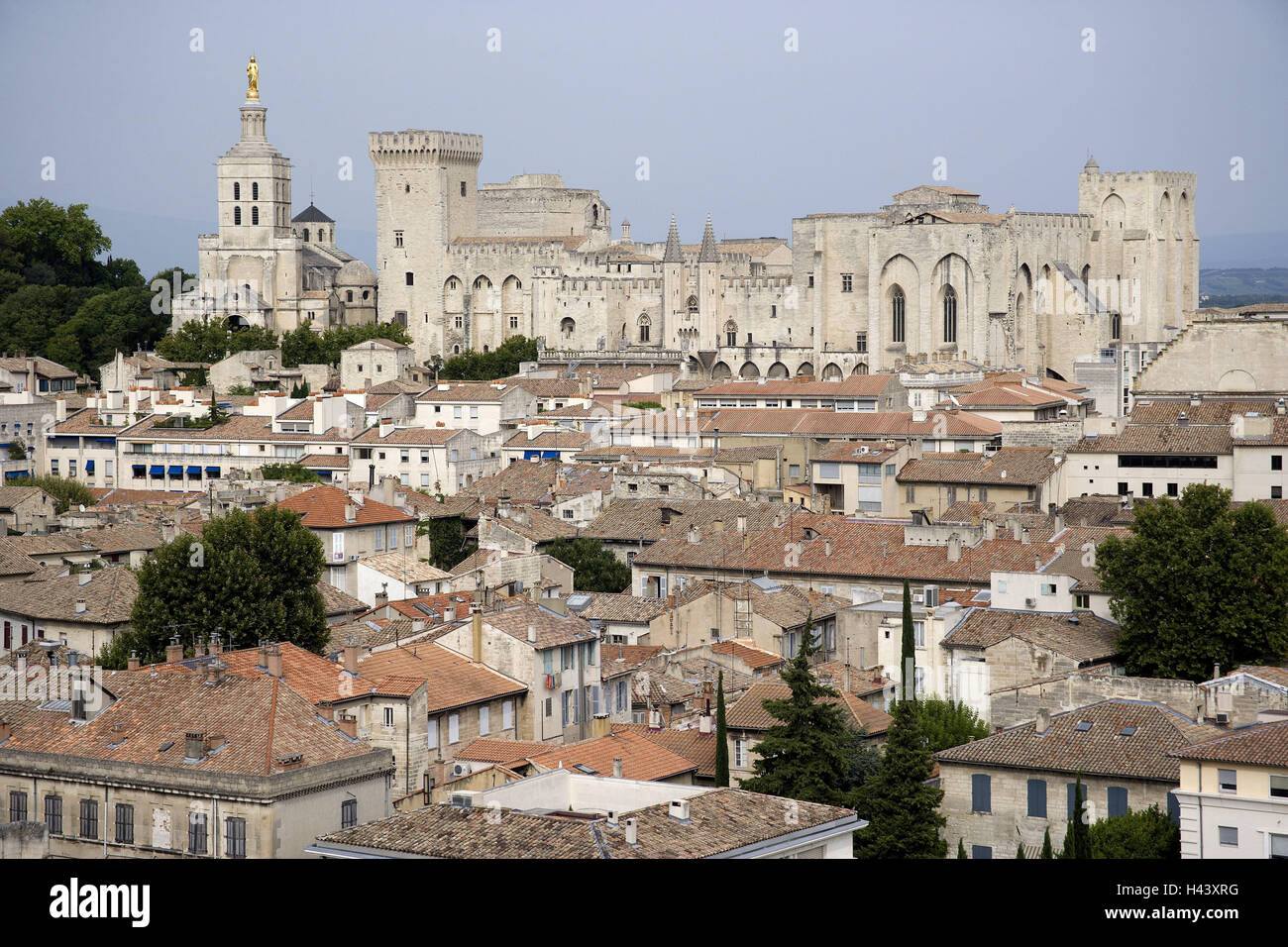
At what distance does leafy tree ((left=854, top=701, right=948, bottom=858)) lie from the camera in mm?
20172

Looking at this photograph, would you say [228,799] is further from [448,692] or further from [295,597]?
[295,597]

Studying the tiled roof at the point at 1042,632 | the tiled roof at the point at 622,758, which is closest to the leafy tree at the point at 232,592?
the tiled roof at the point at 622,758

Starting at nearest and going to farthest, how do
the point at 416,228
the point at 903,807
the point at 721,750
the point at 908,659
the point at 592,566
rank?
1. the point at 903,807
2. the point at 721,750
3. the point at 908,659
4. the point at 592,566
5. the point at 416,228

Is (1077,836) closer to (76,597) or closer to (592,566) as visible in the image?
(76,597)

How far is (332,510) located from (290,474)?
1377 centimetres

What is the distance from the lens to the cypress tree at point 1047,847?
20.1 metres

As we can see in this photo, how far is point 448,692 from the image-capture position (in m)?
23.8

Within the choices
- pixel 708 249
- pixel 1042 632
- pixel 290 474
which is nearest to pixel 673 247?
pixel 708 249

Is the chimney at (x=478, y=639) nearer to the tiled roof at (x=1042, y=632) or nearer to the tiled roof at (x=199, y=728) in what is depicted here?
the tiled roof at (x=199, y=728)

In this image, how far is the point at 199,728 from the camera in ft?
66.6

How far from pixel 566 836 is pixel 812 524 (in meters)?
22.5

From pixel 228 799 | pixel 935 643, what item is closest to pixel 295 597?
pixel 935 643

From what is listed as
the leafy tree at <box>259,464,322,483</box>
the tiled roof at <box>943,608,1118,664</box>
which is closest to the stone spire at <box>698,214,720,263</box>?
the leafy tree at <box>259,464,322,483</box>

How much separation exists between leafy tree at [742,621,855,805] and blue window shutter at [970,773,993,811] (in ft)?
4.15
